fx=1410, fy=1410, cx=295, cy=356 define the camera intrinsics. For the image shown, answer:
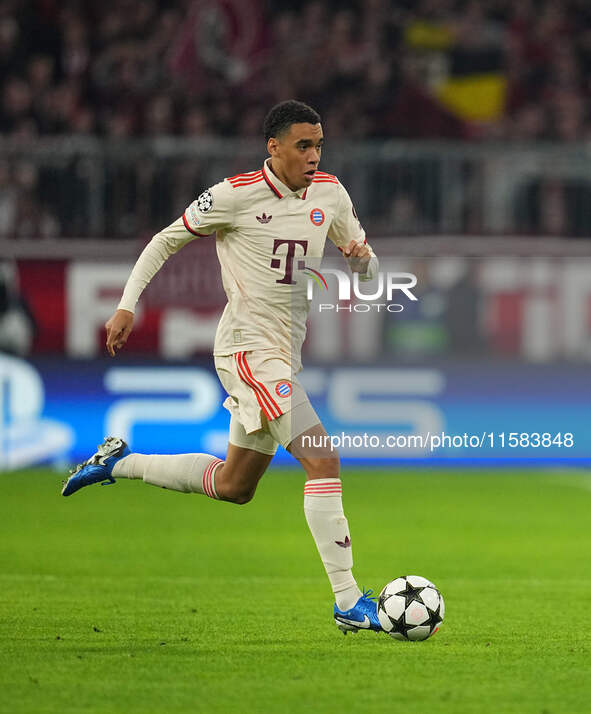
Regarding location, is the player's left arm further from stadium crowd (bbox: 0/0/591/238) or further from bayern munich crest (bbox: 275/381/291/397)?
stadium crowd (bbox: 0/0/591/238)

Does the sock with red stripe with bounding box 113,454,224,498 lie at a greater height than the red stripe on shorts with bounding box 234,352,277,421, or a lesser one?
lesser

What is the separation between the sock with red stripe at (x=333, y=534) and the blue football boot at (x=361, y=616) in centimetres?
2

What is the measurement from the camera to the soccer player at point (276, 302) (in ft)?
18.6

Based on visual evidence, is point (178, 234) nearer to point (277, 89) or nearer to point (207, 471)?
point (207, 471)

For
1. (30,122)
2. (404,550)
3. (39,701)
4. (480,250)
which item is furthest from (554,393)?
(39,701)

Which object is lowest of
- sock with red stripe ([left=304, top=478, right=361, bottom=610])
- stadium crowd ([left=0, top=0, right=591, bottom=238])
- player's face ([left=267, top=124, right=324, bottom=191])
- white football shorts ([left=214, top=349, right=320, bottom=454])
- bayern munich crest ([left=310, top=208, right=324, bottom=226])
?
sock with red stripe ([left=304, top=478, right=361, bottom=610])

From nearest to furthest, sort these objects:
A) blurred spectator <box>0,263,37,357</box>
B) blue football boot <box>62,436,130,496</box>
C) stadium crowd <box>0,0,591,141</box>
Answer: blue football boot <box>62,436,130,496</box> < blurred spectator <box>0,263,37,357</box> < stadium crowd <box>0,0,591,141</box>

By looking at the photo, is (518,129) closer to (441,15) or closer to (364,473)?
(441,15)

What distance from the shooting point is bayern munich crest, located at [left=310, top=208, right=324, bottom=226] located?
5.94 m

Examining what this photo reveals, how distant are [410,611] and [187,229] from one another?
6.00ft

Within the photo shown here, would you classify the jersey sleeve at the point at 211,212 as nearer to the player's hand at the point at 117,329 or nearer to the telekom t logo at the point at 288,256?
the telekom t logo at the point at 288,256

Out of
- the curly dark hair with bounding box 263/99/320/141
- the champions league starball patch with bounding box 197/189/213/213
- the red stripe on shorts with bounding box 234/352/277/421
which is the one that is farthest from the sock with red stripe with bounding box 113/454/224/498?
the curly dark hair with bounding box 263/99/320/141

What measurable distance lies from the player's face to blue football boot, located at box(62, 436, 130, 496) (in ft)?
5.27

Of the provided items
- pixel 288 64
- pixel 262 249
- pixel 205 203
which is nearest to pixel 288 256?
pixel 262 249
